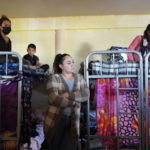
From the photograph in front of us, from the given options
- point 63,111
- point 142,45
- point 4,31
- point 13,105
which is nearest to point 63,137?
point 63,111

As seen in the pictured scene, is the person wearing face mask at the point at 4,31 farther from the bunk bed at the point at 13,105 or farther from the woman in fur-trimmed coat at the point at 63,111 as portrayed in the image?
the woman in fur-trimmed coat at the point at 63,111

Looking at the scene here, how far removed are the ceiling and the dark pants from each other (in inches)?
113

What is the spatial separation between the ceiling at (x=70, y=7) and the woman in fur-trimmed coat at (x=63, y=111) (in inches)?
98.8

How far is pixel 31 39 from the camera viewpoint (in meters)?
5.21

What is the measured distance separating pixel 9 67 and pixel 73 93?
0.97 metres

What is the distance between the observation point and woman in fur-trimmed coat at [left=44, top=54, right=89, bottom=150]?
6.56ft

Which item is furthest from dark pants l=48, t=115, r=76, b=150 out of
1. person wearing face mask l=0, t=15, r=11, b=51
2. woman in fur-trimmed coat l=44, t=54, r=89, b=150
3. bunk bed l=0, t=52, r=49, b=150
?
person wearing face mask l=0, t=15, r=11, b=51

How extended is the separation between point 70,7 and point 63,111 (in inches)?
121

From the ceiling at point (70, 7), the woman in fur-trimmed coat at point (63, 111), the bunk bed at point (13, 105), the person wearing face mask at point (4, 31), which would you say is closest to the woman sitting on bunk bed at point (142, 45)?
the woman in fur-trimmed coat at point (63, 111)

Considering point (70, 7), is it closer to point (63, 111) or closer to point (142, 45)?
point (142, 45)

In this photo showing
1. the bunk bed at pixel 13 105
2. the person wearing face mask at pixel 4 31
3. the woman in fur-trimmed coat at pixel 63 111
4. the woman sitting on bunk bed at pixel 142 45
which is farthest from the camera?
the woman sitting on bunk bed at pixel 142 45

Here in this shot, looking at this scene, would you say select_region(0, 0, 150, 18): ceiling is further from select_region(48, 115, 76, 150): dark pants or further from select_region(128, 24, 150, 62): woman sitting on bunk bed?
select_region(48, 115, 76, 150): dark pants

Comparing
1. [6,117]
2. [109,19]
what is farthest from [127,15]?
[6,117]

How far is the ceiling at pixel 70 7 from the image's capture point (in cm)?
410
